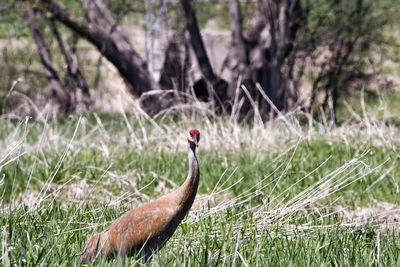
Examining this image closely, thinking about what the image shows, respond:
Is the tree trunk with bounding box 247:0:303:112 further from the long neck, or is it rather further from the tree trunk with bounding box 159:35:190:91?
the long neck

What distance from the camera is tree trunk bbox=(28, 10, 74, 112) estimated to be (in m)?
16.6

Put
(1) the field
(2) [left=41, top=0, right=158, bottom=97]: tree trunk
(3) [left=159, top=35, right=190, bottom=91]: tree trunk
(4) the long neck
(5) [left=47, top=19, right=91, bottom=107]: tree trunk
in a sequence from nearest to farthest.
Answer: (4) the long neck → (1) the field → (3) [left=159, top=35, right=190, bottom=91]: tree trunk → (2) [left=41, top=0, right=158, bottom=97]: tree trunk → (5) [left=47, top=19, right=91, bottom=107]: tree trunk

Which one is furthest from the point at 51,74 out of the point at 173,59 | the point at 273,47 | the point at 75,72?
the point at 273,47

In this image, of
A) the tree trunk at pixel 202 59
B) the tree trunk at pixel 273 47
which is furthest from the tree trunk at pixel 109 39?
the tree trunk at pixel 273 47

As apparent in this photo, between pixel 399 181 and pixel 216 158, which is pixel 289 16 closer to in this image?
pixel 216 158

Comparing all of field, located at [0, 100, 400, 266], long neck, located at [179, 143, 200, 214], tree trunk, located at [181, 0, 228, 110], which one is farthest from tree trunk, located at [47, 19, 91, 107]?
long neck, located at [179, 143, 200, 214]

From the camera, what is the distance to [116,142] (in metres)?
9.34

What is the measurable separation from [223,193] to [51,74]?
34.2 ft

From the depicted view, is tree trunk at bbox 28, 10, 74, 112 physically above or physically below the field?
below

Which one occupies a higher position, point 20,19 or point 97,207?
point 97,207

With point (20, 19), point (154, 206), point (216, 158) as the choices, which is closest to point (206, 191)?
point (216, 158)

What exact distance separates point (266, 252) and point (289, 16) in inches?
375

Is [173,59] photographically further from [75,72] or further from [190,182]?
[190,182]

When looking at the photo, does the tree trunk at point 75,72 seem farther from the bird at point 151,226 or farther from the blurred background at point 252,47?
the bird at point 151,226
